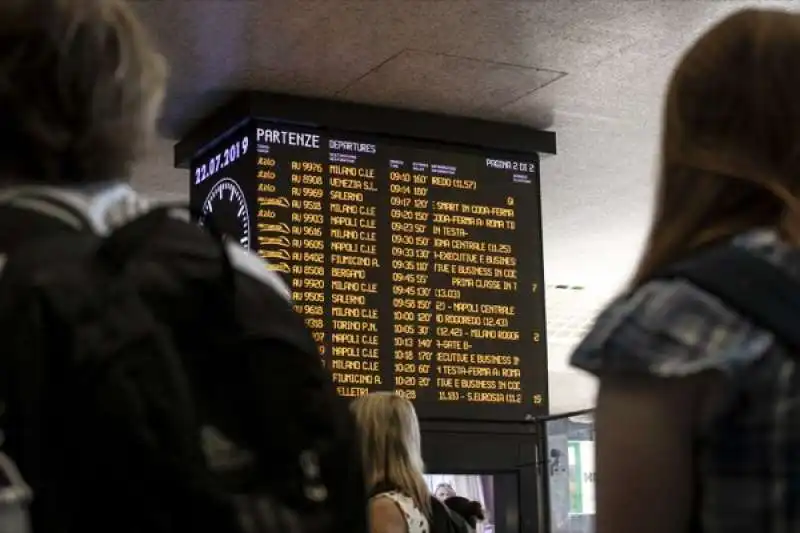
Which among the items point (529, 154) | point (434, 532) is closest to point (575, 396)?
point (529, 154)

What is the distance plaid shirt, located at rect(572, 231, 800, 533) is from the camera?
40.8 inches

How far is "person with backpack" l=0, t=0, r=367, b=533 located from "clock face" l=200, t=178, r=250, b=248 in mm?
3358

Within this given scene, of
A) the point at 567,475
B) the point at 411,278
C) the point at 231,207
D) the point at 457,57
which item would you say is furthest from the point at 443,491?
the point at 457,57

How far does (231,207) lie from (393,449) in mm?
1839

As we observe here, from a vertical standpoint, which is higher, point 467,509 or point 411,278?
point 411,278

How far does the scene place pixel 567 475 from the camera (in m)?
4.83

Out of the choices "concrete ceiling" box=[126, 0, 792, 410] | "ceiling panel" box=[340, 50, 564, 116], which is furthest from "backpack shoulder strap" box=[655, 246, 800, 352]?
"ceiling panel" box=[340, 50, 564, 116]

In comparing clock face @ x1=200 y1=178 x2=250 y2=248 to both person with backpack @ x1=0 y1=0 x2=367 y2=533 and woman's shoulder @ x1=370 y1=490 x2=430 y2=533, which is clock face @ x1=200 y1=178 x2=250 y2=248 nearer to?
woman's shoulder @ x1=370 y1=490 x2=430 y2=533

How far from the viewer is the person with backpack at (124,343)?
3.08 ft

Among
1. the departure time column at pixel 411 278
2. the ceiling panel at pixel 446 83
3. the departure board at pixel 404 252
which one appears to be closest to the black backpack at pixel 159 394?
the ceiling panel at pixel 446 83

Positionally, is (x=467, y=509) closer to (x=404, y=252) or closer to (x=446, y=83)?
(x=404, y=252)

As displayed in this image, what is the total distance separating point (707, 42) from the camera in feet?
3.89

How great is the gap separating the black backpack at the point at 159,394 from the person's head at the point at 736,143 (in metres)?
0.36

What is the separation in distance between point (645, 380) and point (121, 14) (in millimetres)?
568
